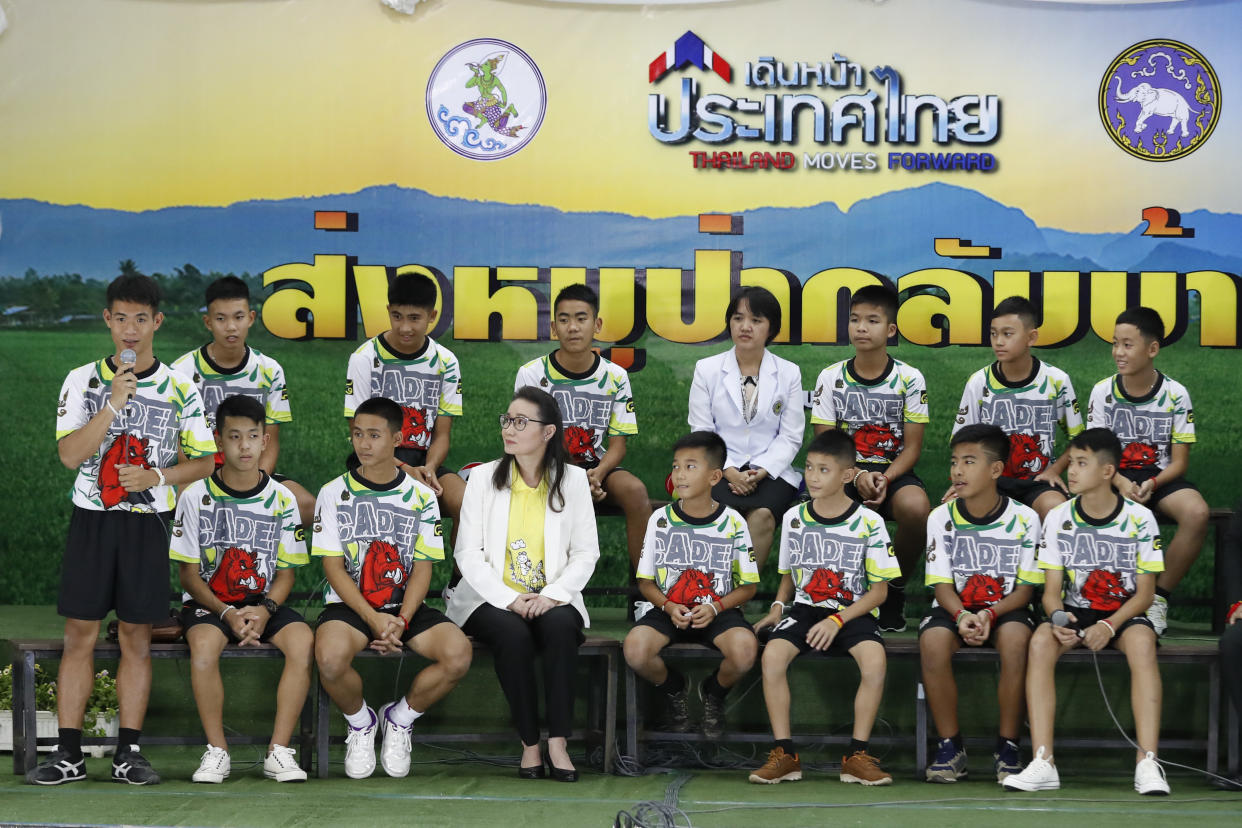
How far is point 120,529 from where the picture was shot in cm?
413

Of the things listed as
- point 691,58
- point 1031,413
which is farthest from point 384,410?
point 1031,413

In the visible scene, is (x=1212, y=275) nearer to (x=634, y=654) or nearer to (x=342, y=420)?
(x=634, y=654)

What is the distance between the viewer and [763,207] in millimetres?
5746

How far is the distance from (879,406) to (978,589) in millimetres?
974

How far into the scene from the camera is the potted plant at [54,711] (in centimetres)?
443

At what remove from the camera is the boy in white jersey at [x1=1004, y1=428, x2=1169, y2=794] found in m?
4.16

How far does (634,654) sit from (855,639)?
70 centimetres

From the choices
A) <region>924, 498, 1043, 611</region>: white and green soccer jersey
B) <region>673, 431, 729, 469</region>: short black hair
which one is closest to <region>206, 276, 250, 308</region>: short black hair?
<region>673, 431, 729, 469</region>: short black hair

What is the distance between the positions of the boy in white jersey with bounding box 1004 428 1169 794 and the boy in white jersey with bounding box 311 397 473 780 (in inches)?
71.0

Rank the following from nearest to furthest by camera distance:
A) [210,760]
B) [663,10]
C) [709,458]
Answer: [210,760]
[709,458]
[663,10]

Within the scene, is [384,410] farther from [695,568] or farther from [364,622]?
[695,568]

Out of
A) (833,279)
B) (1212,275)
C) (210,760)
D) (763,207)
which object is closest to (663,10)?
(763,207)

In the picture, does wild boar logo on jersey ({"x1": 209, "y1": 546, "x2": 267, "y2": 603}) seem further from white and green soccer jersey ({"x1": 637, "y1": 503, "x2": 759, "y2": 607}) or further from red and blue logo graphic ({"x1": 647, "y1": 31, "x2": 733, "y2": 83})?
red and blue logo graphic ({"x1": 647, "y1": 31, "x2": 733, "y2": 83})

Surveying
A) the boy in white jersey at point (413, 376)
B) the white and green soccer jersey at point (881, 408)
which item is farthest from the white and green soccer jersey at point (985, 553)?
the boy in white jersey at point (413, 376)
